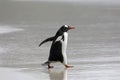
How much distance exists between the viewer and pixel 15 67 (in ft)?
33.2

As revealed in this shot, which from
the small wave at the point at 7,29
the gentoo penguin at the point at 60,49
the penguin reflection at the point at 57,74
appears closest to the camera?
the penguin reflection at the point at 57,74

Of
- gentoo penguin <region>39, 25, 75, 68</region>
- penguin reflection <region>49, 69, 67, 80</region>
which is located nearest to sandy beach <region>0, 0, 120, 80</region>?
penguin reflection <region>49, 69, 67, 80</region>

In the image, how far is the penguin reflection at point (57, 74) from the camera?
8977 millimetres

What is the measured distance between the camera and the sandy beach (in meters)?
9.48

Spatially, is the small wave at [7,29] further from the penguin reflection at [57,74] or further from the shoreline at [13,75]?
the penguin reflection at [57,74]

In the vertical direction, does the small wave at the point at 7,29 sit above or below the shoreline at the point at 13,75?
above

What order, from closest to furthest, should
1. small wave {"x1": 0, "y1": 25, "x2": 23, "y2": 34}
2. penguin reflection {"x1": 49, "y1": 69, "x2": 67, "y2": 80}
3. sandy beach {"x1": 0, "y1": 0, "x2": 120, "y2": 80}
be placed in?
penguin reflection {"x1": 49, "y1": 69, "x2": 67, "y2": 80} < sandy beach {"x1": 0, "y1": 0, "x2": 120, "y2": 80} < small wave {"x1": 0, "y1": 25, "x2": 23, "y2": 34}

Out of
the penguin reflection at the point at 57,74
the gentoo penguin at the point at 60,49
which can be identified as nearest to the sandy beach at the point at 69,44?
the penguin reflection at the point at 57,74

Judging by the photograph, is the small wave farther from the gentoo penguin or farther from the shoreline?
the shoreline

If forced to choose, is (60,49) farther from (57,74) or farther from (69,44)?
(69,44)

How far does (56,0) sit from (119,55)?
1694cm

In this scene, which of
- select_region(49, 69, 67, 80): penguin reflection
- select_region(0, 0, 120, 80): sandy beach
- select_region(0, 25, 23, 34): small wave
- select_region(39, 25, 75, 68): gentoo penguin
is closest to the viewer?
select_region(49, 69, 67, 80): penguin reflection

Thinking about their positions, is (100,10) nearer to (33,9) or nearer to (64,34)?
(33,9)

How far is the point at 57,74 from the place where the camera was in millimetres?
9352
